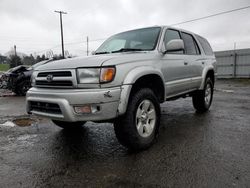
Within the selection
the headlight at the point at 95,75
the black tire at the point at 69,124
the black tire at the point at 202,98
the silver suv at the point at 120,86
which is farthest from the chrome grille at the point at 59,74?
the black tire at the point at 202,98

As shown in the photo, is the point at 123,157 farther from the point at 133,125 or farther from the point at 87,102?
the point at 87,102

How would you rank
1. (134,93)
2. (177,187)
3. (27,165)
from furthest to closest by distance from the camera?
(134,93), (27,165), (177,187)

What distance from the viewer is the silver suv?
2762mm

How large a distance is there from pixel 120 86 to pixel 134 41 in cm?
158

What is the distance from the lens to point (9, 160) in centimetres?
310

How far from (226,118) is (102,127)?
290 centimetres

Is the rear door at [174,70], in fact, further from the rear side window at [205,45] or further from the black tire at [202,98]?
the rear side window at [205,45]

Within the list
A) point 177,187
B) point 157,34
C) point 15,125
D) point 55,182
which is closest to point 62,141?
point 55,182

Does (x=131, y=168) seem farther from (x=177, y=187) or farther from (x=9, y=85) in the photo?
(x=9, y=85)

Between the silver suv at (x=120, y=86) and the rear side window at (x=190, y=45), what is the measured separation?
706mm

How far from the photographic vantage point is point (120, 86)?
2.89 metres

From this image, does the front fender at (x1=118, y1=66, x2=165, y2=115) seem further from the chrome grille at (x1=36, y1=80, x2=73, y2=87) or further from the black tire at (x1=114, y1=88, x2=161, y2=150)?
the chrome grille at (x1=36, y1=80, x2=73, y2=87)

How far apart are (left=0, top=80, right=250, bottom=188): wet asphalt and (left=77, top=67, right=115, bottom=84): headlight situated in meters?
1.07

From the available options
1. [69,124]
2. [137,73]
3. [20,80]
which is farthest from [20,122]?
[20,80]
